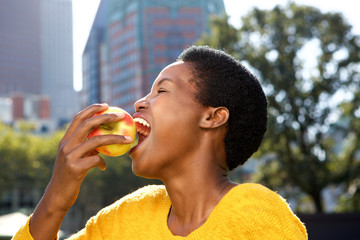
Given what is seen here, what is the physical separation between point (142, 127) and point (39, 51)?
562 feet

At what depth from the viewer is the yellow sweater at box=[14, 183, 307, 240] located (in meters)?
1.86

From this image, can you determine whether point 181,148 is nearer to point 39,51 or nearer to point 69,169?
point 69,169

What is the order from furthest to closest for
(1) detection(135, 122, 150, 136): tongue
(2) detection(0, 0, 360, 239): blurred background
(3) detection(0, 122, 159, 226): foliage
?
(3) detection(0, 122, 159, 226): foliage, (2) detection(0, 0, 360, 239): blurred background, (1) detection(135, 122, 150, 136): tongue

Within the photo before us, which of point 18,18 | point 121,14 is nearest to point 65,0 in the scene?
point 18,18

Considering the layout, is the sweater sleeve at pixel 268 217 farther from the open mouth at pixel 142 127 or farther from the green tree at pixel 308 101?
the green tree at pixel 308 101

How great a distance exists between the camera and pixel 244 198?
6.39 ft

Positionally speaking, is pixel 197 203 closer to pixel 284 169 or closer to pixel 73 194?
pixel 73 194

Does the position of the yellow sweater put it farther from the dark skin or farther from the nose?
the nose

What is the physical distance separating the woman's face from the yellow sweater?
9.3 inches

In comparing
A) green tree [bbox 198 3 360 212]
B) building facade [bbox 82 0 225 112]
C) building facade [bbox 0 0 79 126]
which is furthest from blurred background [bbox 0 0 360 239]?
building facade [bbox 0 0 79 126]

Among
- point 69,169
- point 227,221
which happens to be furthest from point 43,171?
point 227,221

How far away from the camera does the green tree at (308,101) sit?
23672mm

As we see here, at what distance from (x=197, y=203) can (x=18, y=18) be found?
551 feet

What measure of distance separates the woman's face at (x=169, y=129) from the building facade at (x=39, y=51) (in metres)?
158
